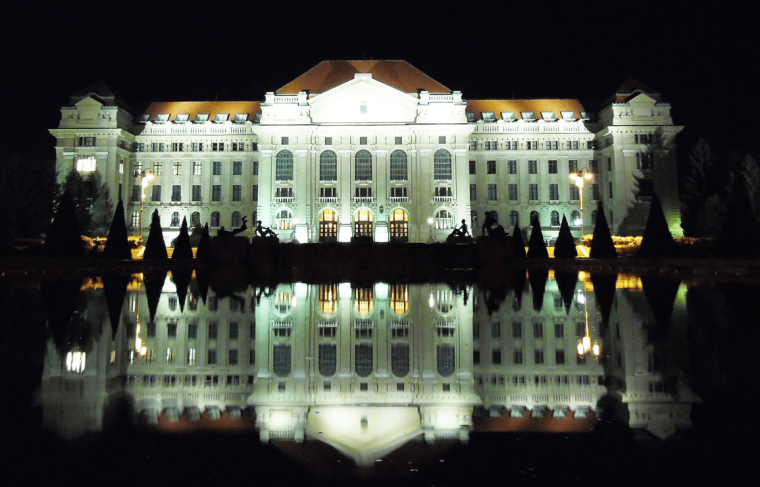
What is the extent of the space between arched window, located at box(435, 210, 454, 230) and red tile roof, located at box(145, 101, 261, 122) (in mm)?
23013

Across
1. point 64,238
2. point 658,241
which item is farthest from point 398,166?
point 64,238

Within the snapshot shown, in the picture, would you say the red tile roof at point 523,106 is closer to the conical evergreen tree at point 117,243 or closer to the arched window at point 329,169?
the arched window at point 329,169

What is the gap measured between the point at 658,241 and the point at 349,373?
94.8ft

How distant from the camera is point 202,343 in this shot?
285 inches

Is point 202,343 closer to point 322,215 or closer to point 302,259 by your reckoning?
point 302,259

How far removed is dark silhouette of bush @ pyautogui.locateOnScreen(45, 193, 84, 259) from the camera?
28.0 meters

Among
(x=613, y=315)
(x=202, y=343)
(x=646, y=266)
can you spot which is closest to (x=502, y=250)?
(x=646, y=266)

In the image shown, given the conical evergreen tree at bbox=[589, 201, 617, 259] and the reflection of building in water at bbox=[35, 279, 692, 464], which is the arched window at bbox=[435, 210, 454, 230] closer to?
the conical evergreen tree at bbox=[589, 201, 617, 259]

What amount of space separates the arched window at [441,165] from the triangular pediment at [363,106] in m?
4.08

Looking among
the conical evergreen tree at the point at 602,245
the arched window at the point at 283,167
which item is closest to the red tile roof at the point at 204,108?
the arched window at the point at 283,167

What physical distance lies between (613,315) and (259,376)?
6.46 m

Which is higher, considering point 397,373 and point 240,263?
point 240,263

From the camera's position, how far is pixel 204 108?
63.6 meters

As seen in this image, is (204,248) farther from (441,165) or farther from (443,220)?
(441,165)
